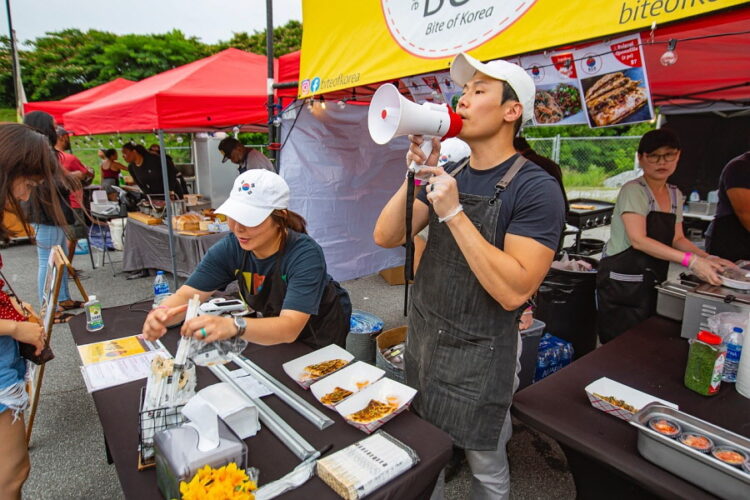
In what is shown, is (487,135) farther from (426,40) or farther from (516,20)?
(426,40)

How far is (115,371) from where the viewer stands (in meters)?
1.64

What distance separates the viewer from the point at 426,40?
8.15 ft

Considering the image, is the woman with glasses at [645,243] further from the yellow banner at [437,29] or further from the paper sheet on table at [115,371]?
the paper sheet on table at [115,371]

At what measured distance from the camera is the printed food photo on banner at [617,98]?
1927 millimetres

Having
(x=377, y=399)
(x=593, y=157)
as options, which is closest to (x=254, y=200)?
(x=377, y=399)

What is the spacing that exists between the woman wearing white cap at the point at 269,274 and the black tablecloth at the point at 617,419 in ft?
2.99

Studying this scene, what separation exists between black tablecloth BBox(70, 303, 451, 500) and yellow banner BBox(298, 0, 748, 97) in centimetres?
175

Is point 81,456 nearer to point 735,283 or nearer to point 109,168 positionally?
point 735,283

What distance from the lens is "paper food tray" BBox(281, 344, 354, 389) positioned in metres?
1.51

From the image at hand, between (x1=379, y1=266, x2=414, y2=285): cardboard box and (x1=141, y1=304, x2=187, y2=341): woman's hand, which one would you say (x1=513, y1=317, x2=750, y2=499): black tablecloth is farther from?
(x1=379, y1=266, x2=414, y2=285): cardboard box

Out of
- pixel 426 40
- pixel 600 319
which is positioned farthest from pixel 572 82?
Result: pixel 600 319

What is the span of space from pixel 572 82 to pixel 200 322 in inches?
86.9

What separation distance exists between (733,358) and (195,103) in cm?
473

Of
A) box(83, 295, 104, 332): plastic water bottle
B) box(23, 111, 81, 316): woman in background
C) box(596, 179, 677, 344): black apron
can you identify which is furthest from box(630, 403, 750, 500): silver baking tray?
box(23, 111, 81, 316): woman in background
